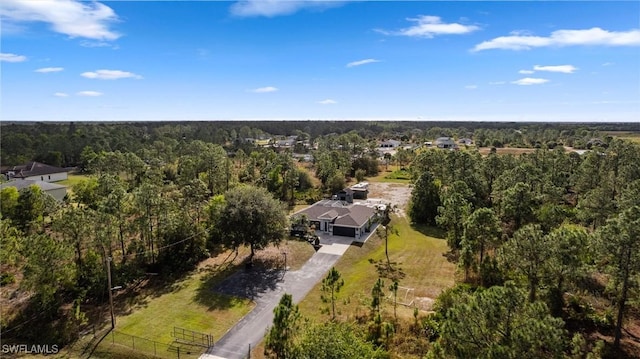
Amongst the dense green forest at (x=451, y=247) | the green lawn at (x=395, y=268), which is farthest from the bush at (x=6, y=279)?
the green lawn at (x=395, y=268)

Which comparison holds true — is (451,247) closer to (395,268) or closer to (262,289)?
(395,268)

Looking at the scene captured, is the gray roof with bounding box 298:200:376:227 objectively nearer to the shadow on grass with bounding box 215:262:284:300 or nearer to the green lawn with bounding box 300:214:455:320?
the green lawn with bounding box 300:214:455:320

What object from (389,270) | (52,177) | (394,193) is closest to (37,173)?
(52,177)

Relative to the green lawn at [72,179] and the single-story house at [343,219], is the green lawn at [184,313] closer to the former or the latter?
the single-story house at [343,219]

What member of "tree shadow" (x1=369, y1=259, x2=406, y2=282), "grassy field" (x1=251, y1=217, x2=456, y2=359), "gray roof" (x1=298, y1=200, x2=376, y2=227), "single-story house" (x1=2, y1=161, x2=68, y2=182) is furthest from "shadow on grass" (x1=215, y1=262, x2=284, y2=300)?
"single-story house" (x1=2, y1=161, x2=68, y2=182)

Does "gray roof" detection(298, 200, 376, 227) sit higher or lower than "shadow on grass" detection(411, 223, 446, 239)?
higher
